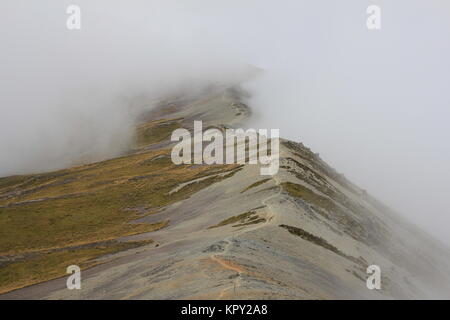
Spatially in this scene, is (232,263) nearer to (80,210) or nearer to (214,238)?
(214,238)

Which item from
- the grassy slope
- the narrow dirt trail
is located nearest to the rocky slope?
the narrow dirt trail

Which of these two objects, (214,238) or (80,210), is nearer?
(214,238)

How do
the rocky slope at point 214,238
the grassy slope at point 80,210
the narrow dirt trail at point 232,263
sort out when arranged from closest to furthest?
the narrow dirt trail at point 232,263, the rocky slope at point 214,238, the grassy slope at point 80,210

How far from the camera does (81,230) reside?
346 ft

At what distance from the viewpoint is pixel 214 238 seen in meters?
64.9

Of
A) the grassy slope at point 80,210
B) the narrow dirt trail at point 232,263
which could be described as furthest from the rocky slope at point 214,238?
the grassy slope at point 80,210

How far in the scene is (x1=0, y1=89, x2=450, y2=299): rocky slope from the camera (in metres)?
52.0

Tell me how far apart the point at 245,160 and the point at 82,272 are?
50.7m

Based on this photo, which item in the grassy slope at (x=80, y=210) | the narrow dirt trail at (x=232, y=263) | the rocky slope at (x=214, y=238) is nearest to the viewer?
the narrow dirt trail at (x=232, y=263)

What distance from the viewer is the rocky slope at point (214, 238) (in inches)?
2048

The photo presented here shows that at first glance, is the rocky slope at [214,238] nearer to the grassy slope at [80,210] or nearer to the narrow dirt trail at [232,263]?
the narrow dirt trail at [232,263]

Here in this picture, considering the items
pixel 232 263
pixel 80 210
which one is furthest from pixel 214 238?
pixel 80 210
